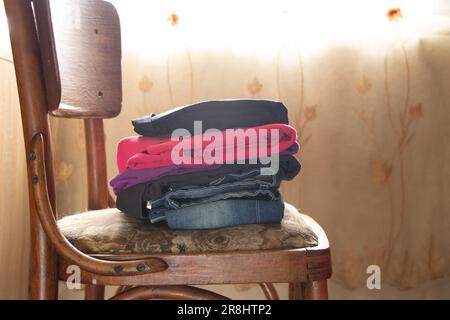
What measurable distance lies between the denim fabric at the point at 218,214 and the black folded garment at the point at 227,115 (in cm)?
12

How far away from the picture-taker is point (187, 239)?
0.69 metres

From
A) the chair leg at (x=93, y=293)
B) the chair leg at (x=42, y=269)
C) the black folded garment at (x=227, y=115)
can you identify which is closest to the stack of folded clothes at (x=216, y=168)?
the black folded garment at (x=227, y=115)

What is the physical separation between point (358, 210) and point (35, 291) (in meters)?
1.02

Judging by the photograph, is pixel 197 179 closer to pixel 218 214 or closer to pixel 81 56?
pixel 218 214

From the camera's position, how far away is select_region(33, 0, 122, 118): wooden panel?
68 cm

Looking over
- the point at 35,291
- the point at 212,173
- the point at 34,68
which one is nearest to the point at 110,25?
the point at 34,68

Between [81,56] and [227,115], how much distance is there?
34 centimetres

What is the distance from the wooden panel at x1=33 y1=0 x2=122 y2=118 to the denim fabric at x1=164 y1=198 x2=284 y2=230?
9.4 inches

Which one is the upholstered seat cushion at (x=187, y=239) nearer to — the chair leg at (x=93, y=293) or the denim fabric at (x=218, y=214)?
the denim fabric at (x=218, y=214)

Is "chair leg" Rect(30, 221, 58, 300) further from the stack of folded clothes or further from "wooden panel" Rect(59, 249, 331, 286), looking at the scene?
the stack of folded clothes

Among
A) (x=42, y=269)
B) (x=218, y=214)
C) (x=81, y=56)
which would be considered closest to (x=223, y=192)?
(x=218, y=214)

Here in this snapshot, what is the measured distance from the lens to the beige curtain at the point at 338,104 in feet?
4.60

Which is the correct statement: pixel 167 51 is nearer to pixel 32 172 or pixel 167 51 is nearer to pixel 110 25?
pixel 110 25

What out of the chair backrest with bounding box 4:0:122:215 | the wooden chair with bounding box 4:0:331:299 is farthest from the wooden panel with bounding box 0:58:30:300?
the wooden chair with bounding box 4:0:331:299
